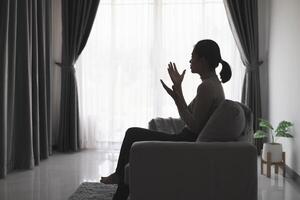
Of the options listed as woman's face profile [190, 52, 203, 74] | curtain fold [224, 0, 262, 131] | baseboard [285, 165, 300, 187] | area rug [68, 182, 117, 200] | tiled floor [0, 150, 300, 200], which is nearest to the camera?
woman's face profile [190, 52, 203, 74]

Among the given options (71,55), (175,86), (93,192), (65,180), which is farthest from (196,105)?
(71,55)

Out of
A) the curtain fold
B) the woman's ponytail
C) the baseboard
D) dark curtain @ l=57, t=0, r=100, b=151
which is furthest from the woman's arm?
dark curtain @ l=57, t=0, r=100, b=151

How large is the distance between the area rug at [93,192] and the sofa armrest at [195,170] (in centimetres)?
86

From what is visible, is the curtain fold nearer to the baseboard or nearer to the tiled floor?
the baseboard

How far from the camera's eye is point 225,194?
2.34 meters

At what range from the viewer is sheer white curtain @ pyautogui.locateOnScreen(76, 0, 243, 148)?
483cm

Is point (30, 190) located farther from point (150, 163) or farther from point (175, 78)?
point (175, 78)

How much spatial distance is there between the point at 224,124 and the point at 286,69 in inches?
72.2

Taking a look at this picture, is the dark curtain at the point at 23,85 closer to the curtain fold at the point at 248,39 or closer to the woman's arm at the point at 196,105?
the woman's arm at the point at 196,105

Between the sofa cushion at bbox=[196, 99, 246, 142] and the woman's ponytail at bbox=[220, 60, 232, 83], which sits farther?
the woman's ponytail at bbox=[220, 60, 232, 83]

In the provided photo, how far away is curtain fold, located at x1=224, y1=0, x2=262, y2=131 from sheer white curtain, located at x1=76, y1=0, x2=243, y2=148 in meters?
0.14

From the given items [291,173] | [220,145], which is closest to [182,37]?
[291,173]

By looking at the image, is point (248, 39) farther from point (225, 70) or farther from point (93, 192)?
point (93, 192)

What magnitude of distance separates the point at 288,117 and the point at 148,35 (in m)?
1.96
